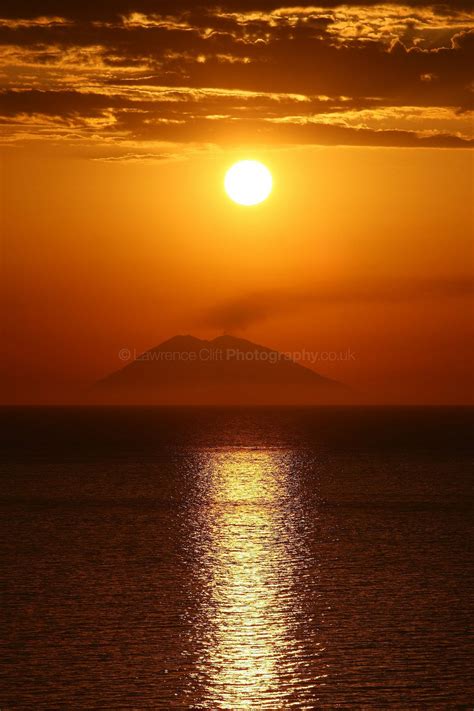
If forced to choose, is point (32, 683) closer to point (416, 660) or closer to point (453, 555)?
point (416, 660)

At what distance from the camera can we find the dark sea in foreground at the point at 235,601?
39.7m

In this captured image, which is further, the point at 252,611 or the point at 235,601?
the point at 235,601

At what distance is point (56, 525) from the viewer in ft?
275

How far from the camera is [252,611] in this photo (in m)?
51.7

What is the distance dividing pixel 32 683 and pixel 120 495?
230 feet

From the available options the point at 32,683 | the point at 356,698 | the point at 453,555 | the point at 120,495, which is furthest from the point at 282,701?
the point at 120,495

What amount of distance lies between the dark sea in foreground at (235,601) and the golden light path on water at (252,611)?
0.13 m

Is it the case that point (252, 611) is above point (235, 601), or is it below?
below

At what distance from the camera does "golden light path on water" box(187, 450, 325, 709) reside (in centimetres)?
3962

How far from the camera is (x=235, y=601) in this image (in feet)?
177

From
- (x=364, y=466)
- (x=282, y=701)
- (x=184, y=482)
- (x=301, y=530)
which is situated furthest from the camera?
(x=364, y=466)

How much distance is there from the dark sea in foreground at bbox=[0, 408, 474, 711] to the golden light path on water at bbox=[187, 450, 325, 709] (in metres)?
0.13

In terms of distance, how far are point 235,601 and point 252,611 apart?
243 cm

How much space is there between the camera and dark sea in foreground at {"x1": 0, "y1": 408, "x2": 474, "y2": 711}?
130 feet
